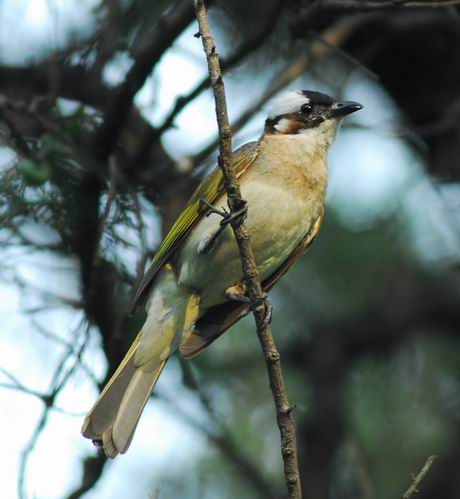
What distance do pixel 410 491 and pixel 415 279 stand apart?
428cm

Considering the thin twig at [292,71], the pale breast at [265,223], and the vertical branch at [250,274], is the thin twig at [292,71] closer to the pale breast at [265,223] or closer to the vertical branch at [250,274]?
the pale breast at [265,223]

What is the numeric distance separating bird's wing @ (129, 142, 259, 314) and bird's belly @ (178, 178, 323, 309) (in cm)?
5

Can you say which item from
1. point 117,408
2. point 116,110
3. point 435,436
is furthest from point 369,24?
point 117,408

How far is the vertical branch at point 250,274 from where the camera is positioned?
3.29 metres

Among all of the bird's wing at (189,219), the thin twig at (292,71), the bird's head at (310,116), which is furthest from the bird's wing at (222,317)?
the thin twig at (292,71)

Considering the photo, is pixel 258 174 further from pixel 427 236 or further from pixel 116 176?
pixel 427 236

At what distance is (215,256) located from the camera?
4520 mm

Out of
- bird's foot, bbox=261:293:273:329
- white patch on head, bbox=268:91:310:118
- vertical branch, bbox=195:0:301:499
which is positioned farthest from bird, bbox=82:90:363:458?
vertical branch, bbox=195:0:301:499

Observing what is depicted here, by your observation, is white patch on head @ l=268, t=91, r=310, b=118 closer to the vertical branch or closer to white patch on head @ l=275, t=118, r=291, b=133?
white patch on head @ l=275, t=118, r=291, b=133

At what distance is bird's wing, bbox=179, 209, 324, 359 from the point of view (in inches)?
185

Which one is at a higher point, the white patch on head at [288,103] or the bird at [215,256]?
→ the white patch on head at [288,103]

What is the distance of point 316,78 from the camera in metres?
6.45

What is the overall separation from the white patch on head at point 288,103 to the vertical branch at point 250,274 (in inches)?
60.9

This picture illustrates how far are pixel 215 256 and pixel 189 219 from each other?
0.23 meters
